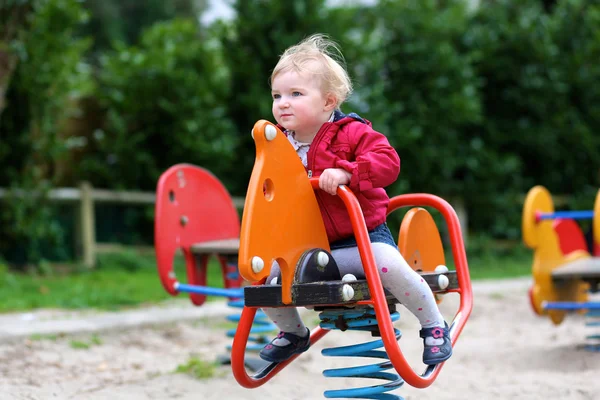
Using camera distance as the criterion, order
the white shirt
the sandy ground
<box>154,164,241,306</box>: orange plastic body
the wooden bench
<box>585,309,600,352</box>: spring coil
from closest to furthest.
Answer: the white shirt
the sandy ground
<box>154,164,241,306</box>: orange plastic body
<box>585,309,600,352</box>: spring coil
the wooden bench

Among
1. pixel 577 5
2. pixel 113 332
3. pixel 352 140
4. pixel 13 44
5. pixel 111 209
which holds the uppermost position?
pixel 577 5

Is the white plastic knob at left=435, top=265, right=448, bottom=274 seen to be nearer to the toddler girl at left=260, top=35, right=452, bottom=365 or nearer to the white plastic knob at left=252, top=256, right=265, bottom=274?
the toddler girl at left=260, top=35, right=452, bottom=365

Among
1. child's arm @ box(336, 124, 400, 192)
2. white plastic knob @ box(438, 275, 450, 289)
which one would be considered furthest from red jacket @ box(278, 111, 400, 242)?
white plastic knob @ box(438, 275, 450, 289)

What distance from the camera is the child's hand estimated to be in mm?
2279

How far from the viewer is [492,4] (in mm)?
10398

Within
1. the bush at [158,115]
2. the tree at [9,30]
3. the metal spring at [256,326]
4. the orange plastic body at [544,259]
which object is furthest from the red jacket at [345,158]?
the bush at [158,115]

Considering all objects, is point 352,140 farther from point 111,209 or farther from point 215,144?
point 111,209

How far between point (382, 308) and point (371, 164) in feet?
1.45

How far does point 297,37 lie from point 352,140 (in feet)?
18.3

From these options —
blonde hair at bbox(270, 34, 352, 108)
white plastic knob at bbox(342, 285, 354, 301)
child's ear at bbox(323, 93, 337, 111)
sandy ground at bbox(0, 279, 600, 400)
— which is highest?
blonde hair at bbox(270, 34, 352, 108)

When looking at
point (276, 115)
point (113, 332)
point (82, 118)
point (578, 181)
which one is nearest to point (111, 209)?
point (82, 118)

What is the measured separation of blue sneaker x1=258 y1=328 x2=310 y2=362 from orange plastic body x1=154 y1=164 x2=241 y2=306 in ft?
3.87

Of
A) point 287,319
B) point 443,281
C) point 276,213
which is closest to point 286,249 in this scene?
point 276,213

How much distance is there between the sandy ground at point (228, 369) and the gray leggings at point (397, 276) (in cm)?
115
